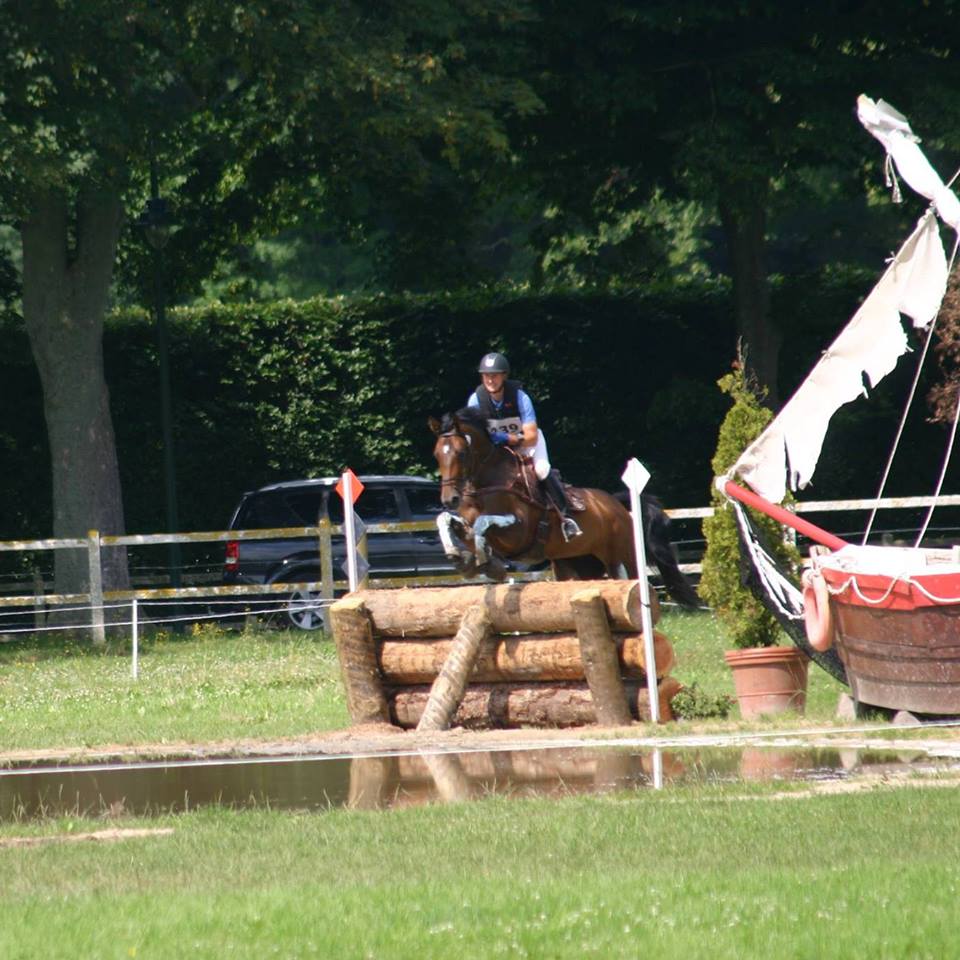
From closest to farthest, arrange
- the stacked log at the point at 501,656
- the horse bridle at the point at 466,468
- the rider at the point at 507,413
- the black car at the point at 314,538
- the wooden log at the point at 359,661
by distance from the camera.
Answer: the stacked log at the point at 501,656, the wooden log at the point at 359,661, the horse bridle at the point at 466,468, the rider at the point at 507,413, the black car at the point at 314,538

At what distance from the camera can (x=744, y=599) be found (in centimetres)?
1496

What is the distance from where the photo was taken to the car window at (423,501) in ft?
92.8

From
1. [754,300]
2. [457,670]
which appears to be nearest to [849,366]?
[457,670]

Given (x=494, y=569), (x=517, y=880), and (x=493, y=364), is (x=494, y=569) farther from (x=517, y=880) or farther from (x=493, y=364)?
(x=517, y=880)

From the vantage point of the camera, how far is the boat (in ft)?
42.3

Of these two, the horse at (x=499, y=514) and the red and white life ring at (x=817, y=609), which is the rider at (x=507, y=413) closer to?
the horse at (x=499, y=514)

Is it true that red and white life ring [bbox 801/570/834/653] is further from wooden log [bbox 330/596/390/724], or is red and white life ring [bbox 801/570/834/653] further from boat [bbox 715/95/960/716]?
wooden log [bbox 330/596/390/724]

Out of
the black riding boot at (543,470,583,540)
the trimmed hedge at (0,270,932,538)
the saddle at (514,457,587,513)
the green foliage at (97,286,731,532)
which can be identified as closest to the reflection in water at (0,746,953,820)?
the saddle at (514,457,587,513)

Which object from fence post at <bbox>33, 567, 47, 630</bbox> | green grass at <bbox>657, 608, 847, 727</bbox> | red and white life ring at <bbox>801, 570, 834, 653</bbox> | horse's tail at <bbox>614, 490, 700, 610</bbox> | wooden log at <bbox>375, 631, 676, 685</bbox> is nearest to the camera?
red and white life ring at <bbox>801, 570, 834, 653</bbox>

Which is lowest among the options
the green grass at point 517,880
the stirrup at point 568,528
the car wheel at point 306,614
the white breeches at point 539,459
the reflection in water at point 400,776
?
the car wheel at point 306,614

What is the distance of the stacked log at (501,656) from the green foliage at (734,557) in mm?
928

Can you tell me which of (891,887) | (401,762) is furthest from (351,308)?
(891,887)

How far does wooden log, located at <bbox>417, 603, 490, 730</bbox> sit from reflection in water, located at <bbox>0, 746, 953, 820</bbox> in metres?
1.37

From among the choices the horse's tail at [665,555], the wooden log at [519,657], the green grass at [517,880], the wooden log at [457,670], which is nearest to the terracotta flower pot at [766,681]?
the wooden log at [519,657]
